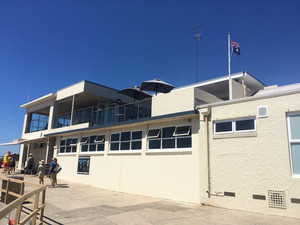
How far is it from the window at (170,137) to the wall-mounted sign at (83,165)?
5.72 meters

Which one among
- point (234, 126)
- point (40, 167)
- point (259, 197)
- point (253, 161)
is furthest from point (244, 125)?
point (40, 167)

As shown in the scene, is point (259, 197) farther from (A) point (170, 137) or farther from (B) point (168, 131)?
(B) point (168, 131)

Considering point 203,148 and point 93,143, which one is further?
point 93,143

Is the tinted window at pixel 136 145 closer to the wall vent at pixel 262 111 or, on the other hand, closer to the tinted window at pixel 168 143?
the tinted window at pixel 168 143

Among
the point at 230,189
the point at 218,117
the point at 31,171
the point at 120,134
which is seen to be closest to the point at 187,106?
the point at 218,117

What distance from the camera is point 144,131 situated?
11.9 metres

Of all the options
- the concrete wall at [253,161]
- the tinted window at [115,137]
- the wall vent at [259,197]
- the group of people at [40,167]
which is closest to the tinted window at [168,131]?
the concrete wall at [253,161]

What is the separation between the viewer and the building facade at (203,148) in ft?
24.0

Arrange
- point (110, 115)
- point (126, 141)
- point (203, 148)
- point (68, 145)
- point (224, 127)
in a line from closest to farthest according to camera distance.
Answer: point (224, 127) < point (203, 148) < point (126, 141) < point (110, 115) < point (68, 145)

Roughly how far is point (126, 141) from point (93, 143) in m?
3.45

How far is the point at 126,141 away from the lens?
1291cm

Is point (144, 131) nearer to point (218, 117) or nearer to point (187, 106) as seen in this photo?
point (187, 106)

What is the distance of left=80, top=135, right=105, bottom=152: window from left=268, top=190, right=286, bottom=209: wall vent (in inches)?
381

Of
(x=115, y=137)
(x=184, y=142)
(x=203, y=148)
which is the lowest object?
(x=203, y=148)
